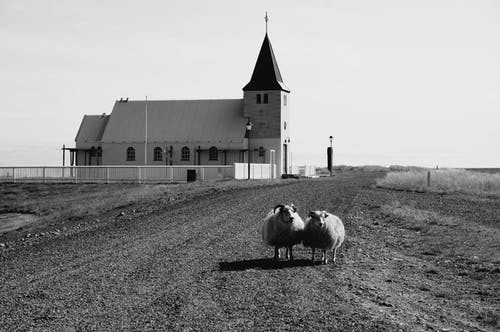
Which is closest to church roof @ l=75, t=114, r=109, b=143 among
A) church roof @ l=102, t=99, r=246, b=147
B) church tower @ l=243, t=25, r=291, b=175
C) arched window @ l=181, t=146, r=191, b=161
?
church roof @ l=102, t=99, r=246, b=147

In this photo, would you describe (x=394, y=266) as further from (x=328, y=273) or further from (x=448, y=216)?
(x=448, y=216)

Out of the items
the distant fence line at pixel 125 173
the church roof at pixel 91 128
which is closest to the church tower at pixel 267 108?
the distant fence line at pixel 125 173

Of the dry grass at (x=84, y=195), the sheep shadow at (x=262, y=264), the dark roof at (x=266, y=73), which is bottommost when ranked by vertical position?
the dry grass at (x=84, y=195)

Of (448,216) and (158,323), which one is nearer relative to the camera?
(158,323)

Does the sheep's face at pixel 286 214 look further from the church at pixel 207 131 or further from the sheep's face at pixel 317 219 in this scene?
the church at pixel 207 131

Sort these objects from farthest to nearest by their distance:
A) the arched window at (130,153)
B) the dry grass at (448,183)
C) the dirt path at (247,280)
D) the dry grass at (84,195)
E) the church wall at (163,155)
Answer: the arched window at (130,153) → the church wall at (163,155) → the dry grass at (448,183) → the dry grass at (84,195) → the dirt path at (247,280)

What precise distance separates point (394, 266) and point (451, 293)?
2572 millimetres

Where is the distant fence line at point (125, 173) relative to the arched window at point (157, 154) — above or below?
below

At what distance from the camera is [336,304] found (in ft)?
31.0

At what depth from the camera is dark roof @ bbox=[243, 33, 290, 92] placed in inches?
2328

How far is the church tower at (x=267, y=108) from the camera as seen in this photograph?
58469 millimetres

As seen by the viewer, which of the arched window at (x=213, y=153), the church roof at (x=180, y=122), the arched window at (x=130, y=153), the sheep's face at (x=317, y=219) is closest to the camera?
the sheep's face at (x=317, y=219)

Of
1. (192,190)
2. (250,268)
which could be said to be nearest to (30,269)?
(250,268)

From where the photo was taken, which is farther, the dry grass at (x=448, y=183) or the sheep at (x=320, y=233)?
the dry grass at (x=448, y=183)
